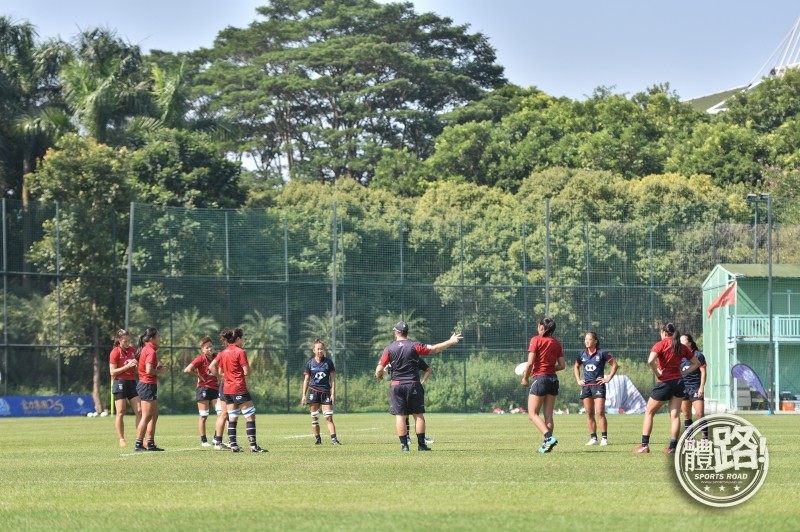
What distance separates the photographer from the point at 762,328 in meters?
50.2

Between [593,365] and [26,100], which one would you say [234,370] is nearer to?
[593,365]

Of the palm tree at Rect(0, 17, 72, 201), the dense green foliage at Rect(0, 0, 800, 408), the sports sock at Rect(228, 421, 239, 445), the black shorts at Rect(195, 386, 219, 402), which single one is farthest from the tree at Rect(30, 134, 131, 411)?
the sports sock at Rect(228, 421, 239, 445)

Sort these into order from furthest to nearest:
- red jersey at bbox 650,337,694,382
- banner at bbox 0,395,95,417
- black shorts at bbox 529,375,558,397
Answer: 1. banner at bbox 0,395,95,417
2. black shorts at bbox 529,375,558,397
3. red jersey at bbox 650,337,694,382

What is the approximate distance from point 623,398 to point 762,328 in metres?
6.58

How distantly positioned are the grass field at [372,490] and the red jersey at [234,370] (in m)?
0.95

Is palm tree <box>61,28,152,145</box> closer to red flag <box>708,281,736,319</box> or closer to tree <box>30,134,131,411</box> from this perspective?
tree <box>30,134,131,411</box>

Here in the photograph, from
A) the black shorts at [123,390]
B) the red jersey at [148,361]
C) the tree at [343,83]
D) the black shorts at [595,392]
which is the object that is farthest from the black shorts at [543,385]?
the tree at [343,83]

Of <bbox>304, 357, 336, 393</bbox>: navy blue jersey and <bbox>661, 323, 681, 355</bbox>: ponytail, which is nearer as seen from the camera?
<bbox>661, 323, 681, 355</bbox>: ponytail

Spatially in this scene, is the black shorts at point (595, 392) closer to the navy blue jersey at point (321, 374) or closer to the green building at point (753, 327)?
the navy blue jersey at point (321, 374)

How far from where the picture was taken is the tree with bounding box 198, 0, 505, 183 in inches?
3145

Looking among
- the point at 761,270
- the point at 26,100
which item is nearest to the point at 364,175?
the point at 26,100

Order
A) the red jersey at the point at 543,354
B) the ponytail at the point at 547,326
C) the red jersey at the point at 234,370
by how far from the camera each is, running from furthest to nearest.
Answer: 1. the red jersey at the point at 234,370
2. the red jersey at the point at 543,354
3. the ponytail at the point at 547,326

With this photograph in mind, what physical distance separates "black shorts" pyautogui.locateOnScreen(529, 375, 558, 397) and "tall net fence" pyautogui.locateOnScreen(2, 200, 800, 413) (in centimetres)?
2816

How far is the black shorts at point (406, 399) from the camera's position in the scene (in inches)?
784
